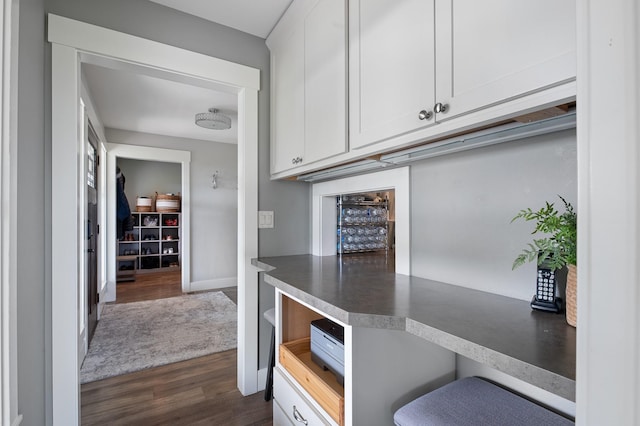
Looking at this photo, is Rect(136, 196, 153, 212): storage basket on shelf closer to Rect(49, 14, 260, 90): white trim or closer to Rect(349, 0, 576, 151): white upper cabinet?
Rect(49, 14, 260, 90): white trim

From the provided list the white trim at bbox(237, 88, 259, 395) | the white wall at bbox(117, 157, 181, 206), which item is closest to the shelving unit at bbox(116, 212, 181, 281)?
the white wall at bbox(117, 157, 181, 206)

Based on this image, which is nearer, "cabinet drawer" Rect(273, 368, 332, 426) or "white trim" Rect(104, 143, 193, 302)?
"cabinet drawer" Rect(273, 368, 332, 426)

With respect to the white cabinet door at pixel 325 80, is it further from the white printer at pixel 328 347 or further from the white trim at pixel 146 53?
the white printer at pixel 328 347

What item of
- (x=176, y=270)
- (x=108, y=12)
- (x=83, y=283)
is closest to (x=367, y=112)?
(x=108, y=12)

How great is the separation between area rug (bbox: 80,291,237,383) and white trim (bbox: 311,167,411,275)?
142cm

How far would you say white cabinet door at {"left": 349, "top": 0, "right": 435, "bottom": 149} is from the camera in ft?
3.22

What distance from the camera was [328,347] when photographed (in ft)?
3.76

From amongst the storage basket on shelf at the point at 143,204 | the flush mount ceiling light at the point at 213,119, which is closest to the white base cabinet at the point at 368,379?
the flush mount ceiling light at the point at 213,119

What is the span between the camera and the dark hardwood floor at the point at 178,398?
1.74 metres

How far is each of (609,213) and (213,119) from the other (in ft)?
11.7

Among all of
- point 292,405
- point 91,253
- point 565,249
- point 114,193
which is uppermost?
point 114,193

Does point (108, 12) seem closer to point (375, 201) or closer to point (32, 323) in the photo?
point (32, 323)

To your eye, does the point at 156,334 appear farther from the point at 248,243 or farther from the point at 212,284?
the point at 212,284

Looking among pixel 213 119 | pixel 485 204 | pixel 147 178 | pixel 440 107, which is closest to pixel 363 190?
pixel 485 204
